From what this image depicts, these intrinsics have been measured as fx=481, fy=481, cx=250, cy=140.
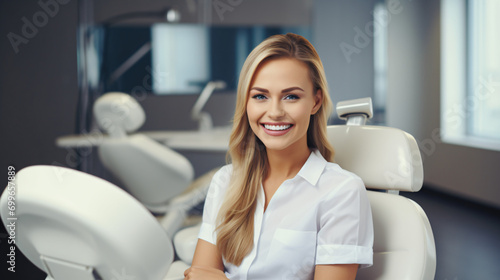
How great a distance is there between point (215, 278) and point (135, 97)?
269 centimetres

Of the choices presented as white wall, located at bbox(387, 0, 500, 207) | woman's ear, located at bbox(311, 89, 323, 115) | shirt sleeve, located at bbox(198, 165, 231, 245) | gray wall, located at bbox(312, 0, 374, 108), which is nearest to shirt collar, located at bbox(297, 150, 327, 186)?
woman's ear, located at bbox(311, 89, 323, 115)

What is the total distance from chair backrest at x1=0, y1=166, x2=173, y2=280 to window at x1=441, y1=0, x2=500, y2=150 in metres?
4.11

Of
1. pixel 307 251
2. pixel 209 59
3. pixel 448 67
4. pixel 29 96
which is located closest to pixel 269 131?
pixel 307 251

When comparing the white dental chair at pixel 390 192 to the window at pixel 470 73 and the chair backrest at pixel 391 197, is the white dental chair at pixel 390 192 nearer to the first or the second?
the chair backrest at pixel 391 197

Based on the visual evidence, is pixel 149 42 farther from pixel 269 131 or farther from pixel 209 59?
pixel 269 131

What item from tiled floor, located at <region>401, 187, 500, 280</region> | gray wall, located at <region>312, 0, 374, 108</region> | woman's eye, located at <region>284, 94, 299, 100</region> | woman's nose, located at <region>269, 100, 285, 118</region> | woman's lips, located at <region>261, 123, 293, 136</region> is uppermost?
gray wall, located at <region>312, 0, 374, 108</region>

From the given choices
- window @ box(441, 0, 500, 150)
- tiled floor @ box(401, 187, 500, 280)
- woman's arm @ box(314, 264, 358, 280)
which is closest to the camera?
woman's arm @ box(314, 264, 358, 280)

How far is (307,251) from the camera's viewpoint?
3.30ft

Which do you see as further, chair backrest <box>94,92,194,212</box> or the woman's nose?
chair backrest <box>94,92,194,212</box>

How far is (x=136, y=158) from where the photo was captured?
107 inches

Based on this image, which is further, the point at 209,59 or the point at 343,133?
the point at 209,59

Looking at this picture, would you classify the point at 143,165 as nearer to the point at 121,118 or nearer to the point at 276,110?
the point at 121,118

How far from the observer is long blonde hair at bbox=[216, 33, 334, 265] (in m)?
1.05

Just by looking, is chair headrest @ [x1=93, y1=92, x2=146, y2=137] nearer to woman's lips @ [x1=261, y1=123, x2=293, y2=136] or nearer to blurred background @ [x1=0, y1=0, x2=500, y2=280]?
blurred background @ [x1=0, y1=0, x2=500, y2=280]
